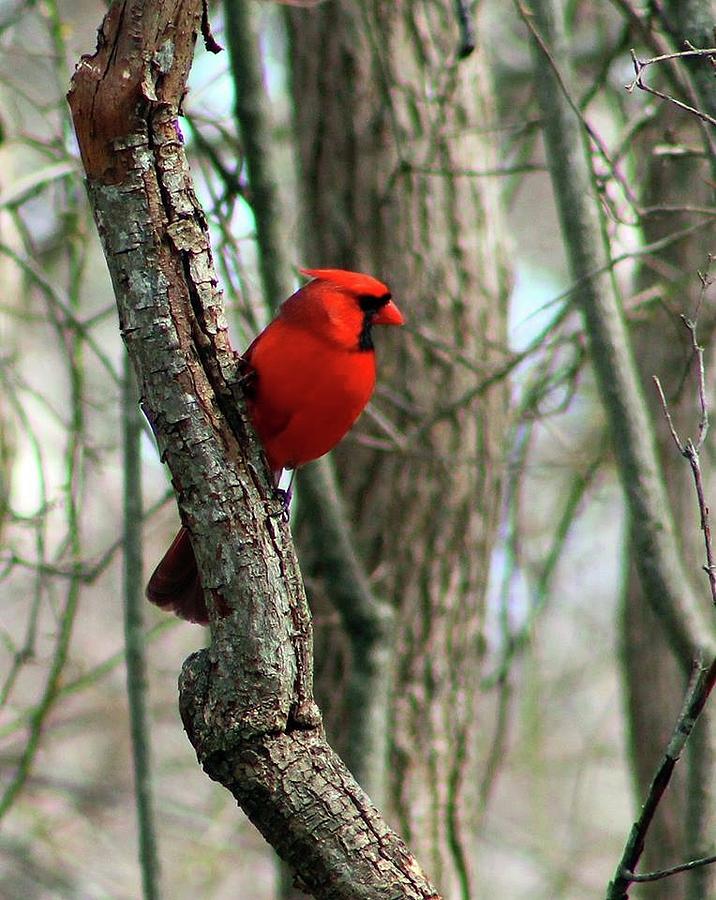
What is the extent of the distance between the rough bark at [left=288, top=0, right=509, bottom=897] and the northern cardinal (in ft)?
5.11

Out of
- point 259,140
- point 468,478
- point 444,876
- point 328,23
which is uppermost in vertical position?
point 328,23

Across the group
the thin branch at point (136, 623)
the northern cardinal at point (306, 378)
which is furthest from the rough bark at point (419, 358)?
the northern cardinal at point (306, 378)

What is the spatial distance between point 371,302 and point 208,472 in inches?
47.9

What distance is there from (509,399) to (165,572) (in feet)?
7.82

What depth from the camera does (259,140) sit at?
4078mm

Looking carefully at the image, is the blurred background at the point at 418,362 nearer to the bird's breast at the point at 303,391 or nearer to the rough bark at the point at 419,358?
the rough bark at the point at 419,358

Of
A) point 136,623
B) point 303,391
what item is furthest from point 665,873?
point 136,623

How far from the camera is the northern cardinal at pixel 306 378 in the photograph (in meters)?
2.97

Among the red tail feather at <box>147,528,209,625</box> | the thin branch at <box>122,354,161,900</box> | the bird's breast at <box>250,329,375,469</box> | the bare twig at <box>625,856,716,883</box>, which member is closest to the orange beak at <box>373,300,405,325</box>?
the bird's breast at <box>250,329,375,469</box>

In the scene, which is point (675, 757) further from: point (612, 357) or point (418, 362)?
point (418, 362)

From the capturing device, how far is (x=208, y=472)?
7.59 feet

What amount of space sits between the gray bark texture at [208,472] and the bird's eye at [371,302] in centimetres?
105

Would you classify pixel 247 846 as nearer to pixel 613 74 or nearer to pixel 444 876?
pixel 444 876

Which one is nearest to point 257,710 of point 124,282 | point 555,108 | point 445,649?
point 124,282
